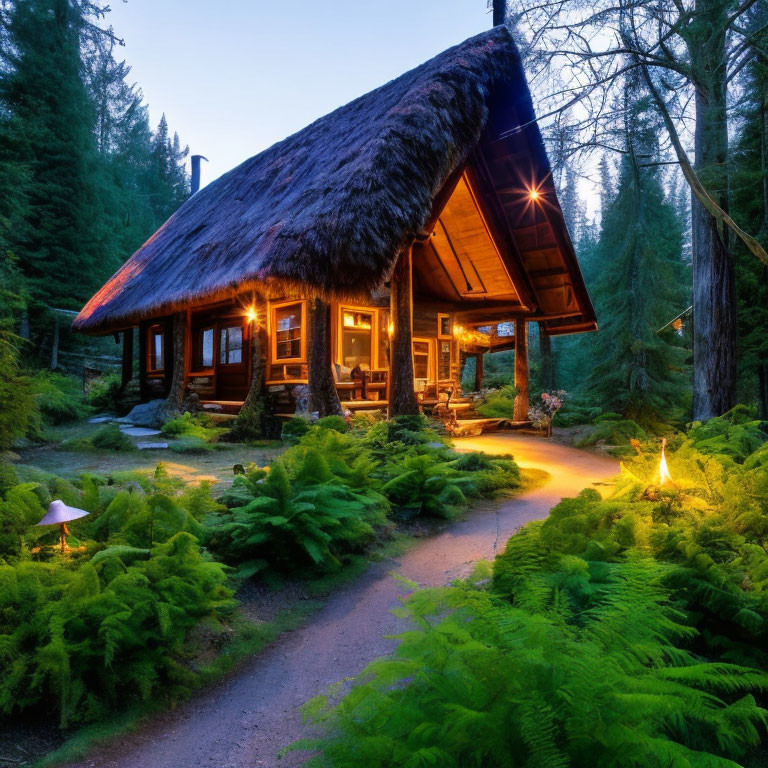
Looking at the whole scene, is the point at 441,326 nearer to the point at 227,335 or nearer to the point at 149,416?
the point at 227,335

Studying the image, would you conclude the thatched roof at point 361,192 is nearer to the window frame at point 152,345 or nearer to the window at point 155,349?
the window frame at point 152,345

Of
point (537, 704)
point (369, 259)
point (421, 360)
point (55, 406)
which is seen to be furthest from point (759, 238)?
point (55, 406)

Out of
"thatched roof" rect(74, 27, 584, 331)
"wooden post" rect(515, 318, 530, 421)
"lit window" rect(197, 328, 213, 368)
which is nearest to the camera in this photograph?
"thatched roof" rect(74, 27, 584, 331)

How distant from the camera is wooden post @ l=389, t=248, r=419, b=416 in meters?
8.63

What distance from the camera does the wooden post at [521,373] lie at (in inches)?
536

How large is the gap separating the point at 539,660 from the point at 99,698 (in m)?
2.13

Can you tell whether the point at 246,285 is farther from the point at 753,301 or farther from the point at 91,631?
the point at 753,301

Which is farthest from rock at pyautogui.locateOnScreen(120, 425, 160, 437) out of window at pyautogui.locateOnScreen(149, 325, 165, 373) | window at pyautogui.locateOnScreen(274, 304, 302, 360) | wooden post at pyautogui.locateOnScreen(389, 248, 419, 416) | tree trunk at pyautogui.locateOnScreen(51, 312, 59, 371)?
tree trunk at pyautogui.locateOnScreen(51, 312, 59, 371)

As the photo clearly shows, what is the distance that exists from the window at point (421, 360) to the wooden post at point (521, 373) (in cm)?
309

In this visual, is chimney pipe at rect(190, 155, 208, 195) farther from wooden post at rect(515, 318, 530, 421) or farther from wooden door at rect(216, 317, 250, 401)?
wooden post at rect(515, 318, 530, 421)

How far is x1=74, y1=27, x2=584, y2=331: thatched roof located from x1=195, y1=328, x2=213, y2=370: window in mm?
2165

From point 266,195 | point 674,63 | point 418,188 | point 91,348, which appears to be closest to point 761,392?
point 674,63

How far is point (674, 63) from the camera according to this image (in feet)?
23.5

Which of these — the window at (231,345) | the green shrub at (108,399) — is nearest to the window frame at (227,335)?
the window at (231,345)
